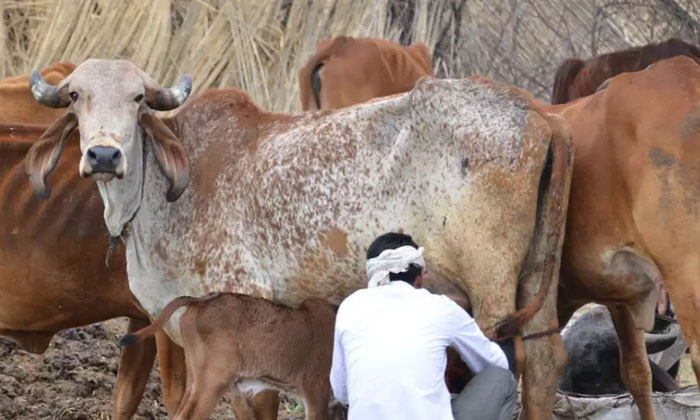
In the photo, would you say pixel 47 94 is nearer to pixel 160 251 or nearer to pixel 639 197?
pixel 160 251

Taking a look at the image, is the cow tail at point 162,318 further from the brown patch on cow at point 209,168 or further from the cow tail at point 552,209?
the cow tail at point 552,209

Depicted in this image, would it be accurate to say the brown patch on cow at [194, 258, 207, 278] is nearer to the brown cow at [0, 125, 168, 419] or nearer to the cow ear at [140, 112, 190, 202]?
the cow ear at [140, 112, 190, 202]

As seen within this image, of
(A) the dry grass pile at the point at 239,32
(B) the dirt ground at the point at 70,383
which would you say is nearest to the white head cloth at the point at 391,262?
(B) the dirt ground at the point at 70,383

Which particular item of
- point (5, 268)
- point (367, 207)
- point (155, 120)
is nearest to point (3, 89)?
point (5, 268)

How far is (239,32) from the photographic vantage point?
12164mm

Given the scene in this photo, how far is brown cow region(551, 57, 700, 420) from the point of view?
6551 millimetres

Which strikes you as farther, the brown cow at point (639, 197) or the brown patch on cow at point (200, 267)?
the brown patch on cow at point (200, 267)

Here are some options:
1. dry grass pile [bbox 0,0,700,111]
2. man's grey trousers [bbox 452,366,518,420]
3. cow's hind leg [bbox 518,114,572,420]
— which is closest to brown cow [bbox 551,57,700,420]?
cow's hind leg [bbox 518,114,572,420]

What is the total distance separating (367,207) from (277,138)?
73cm

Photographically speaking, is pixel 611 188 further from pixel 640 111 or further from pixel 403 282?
pixel 403 282

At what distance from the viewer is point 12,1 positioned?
12539mm

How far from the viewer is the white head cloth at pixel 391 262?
5959 millimetres

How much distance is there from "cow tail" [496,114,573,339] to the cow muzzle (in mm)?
1944

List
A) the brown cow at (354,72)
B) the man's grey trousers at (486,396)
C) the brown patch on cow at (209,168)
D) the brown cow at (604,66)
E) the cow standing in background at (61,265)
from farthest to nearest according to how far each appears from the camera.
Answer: the brown cow at (354,72)
the brown cow at (604,66)
the cow standing in background at (61,265)
the brown patch on cow at (209,168)
the man's grey trousers at (486,396)
